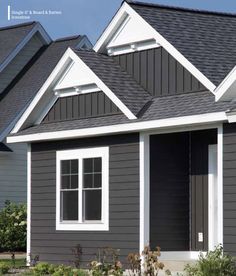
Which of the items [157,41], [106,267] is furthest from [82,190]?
[106,267]

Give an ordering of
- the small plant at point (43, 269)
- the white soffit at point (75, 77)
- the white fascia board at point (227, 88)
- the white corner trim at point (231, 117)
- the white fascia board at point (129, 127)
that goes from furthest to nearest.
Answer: the white soffit at point (75, 77) → the small plant at point (43, 269) → the white fascia board at point (129, 127) → the white fascia board at point (227, 88) → the white corner trim at point (231, 117)

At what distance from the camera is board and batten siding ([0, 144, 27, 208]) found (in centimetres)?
3158

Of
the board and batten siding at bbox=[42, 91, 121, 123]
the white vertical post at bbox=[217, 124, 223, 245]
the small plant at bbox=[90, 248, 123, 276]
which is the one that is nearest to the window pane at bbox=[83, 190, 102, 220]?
the small plant at bbox=[90, 248, 123, 276]

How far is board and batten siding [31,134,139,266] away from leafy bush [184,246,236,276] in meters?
3.72

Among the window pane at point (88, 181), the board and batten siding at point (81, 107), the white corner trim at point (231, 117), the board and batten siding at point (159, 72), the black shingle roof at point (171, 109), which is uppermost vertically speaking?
the board and batten siding at point (159, 72)

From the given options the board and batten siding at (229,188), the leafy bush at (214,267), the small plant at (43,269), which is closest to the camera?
the leafy bush at (214,267)

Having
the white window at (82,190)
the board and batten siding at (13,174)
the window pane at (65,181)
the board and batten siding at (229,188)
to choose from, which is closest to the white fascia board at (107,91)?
the white window at (82,190)

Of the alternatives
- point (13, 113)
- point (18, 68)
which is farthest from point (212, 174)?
point (18, 68)

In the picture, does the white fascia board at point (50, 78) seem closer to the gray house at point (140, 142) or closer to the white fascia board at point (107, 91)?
the gray house at point (140, 142)

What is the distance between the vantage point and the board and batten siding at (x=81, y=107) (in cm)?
2162

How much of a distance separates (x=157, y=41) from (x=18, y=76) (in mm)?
14285

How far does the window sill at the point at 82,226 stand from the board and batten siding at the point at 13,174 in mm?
9383

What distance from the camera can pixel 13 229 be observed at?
1112 inches

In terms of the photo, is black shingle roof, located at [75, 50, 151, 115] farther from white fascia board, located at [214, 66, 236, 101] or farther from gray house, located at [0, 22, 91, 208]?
gray house, located at [0, 22, 91, 208]
